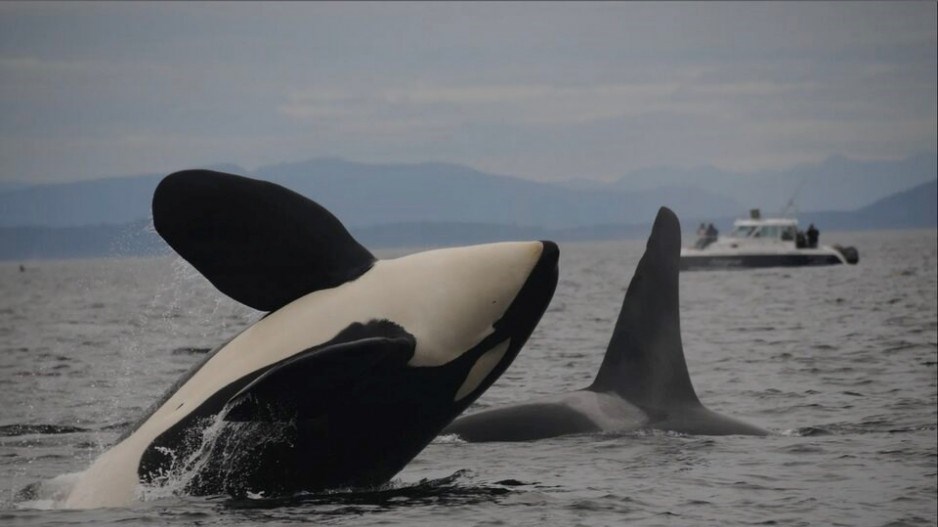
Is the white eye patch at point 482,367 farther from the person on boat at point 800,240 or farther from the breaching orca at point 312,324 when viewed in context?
the person on boat at point 800,240

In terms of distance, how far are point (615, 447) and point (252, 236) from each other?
5.90 m

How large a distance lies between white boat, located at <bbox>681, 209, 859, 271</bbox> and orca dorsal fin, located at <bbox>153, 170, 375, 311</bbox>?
293ft

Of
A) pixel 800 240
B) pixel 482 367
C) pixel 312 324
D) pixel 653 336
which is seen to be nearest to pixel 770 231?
pixel 800 240

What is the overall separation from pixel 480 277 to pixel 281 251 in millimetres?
1365

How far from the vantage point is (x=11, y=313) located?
64.2 m

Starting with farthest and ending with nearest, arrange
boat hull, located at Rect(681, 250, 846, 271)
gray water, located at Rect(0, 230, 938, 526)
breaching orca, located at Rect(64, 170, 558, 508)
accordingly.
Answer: boat hull, located at Rect(681, 250, 846, 271), gray water, located at Rect(0, 230, 938, 526), breaching orca, located at Rect(64, 170, 558, 508)

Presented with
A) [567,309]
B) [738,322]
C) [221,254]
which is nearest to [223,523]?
[221,254]

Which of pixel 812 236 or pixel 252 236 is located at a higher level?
pixel 812 236

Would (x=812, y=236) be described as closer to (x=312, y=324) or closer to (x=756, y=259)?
(x=756, y=259)

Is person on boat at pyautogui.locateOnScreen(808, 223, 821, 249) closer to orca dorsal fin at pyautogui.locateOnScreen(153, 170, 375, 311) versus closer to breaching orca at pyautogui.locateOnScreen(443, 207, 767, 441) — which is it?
breaching orca at pyautogui.locateOnScreen(443, 207, 767, 441)

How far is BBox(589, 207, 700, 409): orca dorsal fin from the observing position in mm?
15031

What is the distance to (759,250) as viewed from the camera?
99.1 metres

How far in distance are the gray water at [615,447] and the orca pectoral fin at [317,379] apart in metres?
1.01

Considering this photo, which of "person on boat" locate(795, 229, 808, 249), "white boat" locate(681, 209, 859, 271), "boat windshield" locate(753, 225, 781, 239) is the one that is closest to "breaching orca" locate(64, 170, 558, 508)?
"white boat" locate(681, 209, 859, 271)
